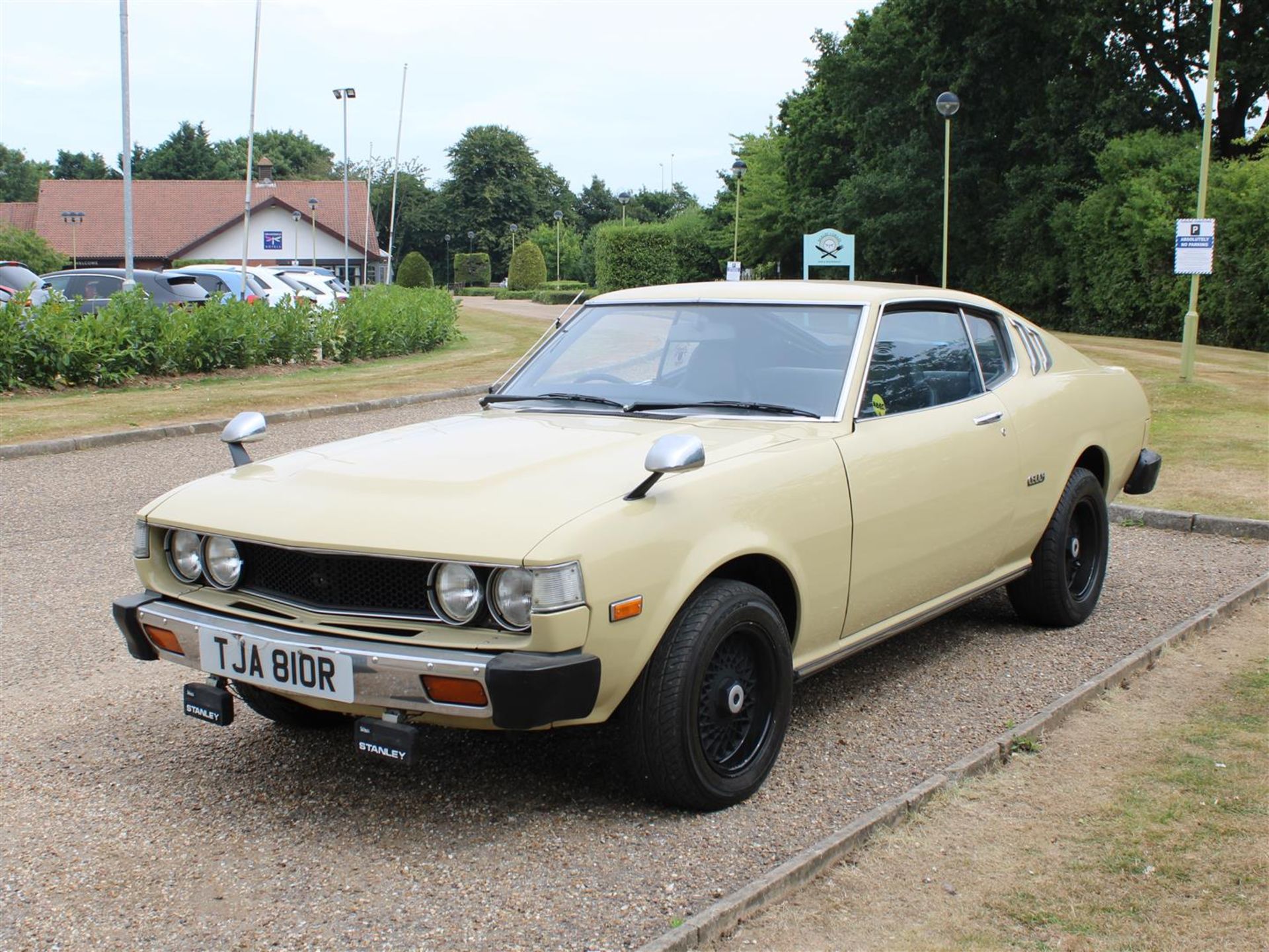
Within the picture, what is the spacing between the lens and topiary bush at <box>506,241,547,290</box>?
75062 millimetres

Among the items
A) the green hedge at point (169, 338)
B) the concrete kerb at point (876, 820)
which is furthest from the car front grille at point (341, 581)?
the green hedge at point (169, 338)

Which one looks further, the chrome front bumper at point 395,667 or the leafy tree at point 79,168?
the leafy tree at point 79,168

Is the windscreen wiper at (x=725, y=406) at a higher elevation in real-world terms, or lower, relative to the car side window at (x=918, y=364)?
lower

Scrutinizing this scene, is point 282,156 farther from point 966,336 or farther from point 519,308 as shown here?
point 966,336

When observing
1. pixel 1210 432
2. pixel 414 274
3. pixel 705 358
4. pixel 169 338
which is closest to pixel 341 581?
pixel 705 358

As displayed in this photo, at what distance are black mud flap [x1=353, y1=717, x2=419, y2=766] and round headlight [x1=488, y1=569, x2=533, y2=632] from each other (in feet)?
1.33

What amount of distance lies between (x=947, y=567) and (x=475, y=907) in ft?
8.18

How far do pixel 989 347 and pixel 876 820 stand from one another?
276 cm

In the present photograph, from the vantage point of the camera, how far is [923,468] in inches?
189

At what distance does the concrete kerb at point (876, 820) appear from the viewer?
124 inches

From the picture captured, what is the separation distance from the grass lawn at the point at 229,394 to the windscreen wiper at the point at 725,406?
28.8ft

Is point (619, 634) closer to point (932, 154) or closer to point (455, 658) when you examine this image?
point (455, 658)

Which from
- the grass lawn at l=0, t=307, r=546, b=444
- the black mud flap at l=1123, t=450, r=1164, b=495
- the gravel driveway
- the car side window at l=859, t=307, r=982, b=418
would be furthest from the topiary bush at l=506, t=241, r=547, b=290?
the gravel driveway

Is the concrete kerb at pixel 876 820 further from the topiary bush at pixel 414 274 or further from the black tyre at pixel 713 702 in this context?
the topiary bush at pixel 414 274
